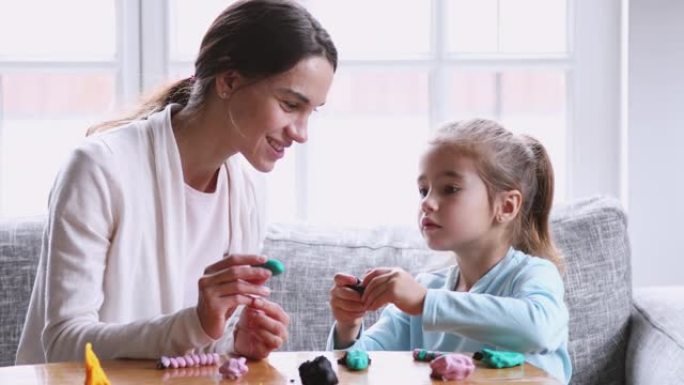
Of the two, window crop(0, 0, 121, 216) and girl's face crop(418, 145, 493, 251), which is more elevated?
window crop(0, 0, 121, 216)

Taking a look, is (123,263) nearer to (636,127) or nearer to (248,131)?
(248,131)

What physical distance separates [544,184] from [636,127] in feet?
2.55

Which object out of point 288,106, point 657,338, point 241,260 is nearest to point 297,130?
point 288,106

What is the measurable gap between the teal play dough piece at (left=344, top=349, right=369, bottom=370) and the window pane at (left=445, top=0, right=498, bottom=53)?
5.15 feet

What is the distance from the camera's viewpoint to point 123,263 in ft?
6.42

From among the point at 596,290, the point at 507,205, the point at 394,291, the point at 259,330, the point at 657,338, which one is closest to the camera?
the point at 259,330

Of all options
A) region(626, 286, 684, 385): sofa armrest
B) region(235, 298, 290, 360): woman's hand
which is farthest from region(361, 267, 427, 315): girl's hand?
region(626, 286, 684, 385): sofa armrest

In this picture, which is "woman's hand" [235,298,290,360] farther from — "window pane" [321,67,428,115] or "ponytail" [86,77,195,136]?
"window pane" [321,67,428,115]

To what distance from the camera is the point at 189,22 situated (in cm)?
304

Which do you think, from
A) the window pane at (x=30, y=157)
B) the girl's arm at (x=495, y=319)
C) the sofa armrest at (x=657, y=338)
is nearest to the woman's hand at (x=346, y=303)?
the girl's arm at (x=495, y=319)

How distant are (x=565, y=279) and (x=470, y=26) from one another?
Answer: 82 cm

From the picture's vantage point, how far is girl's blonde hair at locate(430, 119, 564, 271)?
2.15 meters

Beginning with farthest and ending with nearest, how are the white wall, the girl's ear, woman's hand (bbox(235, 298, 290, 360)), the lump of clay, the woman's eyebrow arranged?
1. the white wall
2. the girl's ear
3. the woman's eyebrow
4. woman's hand (bbox(235, 298, 290, 360))
5. the lump of clay

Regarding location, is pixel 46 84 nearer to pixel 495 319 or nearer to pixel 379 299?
pixel 379 299
